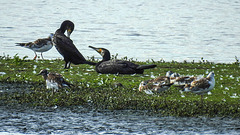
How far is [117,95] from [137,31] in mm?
33361

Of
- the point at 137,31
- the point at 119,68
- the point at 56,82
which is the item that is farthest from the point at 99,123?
the point at 137,31

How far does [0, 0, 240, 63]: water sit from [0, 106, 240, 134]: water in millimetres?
15866

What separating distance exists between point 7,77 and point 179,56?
15193mm

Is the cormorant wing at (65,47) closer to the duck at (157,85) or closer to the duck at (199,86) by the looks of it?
the duck at (157,85)

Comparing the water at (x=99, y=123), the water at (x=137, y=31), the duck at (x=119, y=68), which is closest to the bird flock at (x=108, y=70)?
the duck at (x=119, y=68)

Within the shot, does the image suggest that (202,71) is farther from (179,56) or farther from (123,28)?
(123,28)

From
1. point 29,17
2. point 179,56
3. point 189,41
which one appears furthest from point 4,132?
point 29,17

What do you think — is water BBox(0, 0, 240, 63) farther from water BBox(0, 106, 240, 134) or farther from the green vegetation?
water BBox(0, 106, 240, 134)

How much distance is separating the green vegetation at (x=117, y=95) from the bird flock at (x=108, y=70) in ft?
1.09

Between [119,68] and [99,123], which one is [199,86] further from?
[119,68]

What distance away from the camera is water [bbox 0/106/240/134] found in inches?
498

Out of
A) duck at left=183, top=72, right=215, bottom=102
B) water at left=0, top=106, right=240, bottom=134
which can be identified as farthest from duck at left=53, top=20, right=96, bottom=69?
duck at left=183, top=72, right=215, bottom=102

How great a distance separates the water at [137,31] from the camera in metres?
33.9

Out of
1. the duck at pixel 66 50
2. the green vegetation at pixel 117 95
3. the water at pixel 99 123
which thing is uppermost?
the duck at pixel 66 50
